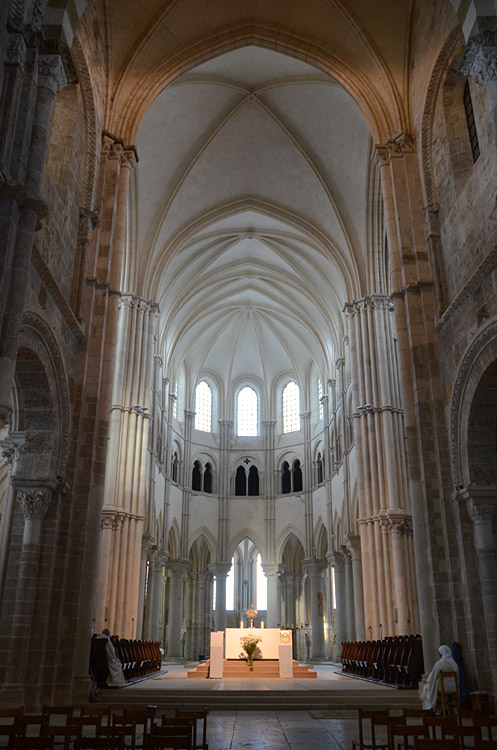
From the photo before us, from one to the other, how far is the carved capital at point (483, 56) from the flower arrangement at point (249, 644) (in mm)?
16313

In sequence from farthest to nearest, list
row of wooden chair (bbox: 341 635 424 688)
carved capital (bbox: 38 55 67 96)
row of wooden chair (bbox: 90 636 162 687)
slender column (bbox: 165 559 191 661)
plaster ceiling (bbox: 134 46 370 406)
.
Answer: slender column (bbox: 165 559 191 661)
plaster ceiling (bbox: 134 46 370 406)
row of wooden chair (bbox: 341 635 424 688)
row of wooden chair (bbox: 90 636 162 687)
carved capital (bbox: 38 55 67 96)

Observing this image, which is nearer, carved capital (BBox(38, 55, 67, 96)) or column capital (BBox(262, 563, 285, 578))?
carved capital (BBox(38, 55, 67, 96))

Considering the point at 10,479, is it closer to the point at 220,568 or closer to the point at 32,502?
the point at 32,502

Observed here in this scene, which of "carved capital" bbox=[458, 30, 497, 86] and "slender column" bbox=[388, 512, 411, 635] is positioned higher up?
"carved capital" bbox=[458, 30, 497, 86]

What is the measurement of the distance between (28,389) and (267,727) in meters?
7.25

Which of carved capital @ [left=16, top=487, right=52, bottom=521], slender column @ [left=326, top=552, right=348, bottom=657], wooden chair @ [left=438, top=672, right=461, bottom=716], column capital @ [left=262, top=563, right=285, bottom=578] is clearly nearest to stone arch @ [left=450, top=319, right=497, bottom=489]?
wooden chair @ [left=438, top=672, right=461, bottom=716]

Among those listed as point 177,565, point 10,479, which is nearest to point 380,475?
point 10,479

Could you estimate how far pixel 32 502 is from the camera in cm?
1259

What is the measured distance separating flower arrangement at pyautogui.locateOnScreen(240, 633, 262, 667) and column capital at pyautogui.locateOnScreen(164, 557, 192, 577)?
14571mm

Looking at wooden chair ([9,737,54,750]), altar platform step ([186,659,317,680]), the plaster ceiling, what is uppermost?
the plaster ceiling

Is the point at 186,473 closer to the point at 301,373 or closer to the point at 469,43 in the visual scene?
the point at 301,373

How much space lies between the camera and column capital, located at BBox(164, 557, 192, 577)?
34688 millimetres

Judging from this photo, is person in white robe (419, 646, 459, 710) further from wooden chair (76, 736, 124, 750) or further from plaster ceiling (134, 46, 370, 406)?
plaster ceiling (134, 46, 370, 406)

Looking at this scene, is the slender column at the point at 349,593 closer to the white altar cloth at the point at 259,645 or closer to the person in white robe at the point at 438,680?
the white altar cloth at the point at 259,645
